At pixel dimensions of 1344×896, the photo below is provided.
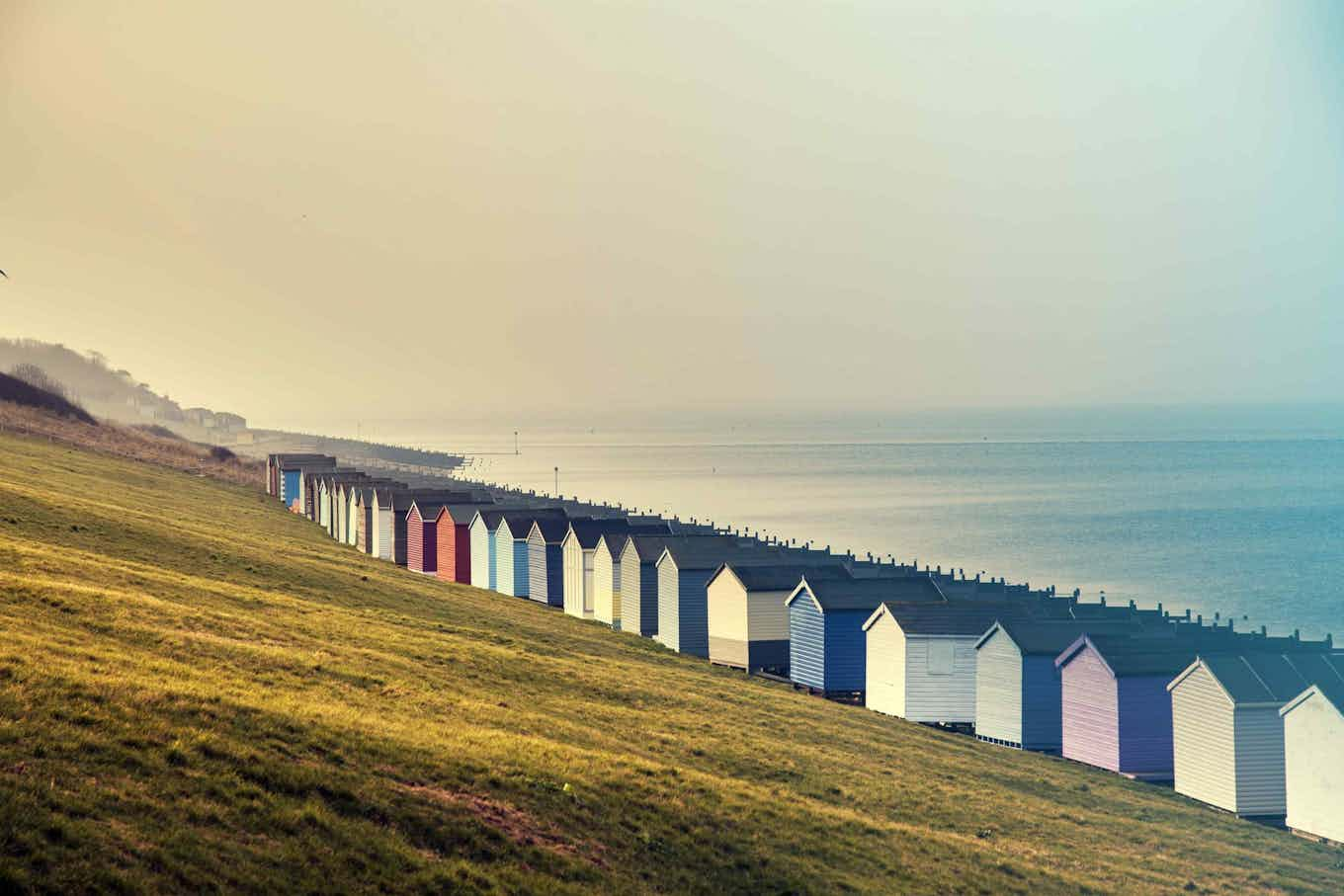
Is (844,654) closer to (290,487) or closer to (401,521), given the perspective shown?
(401,521)

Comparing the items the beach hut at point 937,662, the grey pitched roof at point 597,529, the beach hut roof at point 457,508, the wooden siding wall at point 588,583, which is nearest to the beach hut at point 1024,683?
the beach hut at point 937,662

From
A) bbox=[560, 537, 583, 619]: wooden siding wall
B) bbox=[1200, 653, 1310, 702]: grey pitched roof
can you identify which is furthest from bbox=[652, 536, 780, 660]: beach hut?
bbox=[1200, 653, 1310, 702]: grey pitched roof

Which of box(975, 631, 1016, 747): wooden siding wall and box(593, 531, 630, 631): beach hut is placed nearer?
box(975, 631, 1016, 747): wooden siding wall

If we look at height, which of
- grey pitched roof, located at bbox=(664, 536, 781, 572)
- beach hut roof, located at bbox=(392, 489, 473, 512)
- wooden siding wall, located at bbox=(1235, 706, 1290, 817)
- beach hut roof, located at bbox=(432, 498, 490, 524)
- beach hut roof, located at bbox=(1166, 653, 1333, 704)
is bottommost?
wooden siding wall, located at bbox=(1235, 706, 1290, 817)

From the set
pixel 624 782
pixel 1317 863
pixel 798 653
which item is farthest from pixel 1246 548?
pixel 624 782

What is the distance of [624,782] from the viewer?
2991 cm

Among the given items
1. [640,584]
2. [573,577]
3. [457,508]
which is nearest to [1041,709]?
[640,584]

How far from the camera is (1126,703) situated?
141 feet

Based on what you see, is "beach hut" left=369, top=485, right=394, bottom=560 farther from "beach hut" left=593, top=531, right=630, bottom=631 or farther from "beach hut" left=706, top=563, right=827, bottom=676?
"beach hut" left=706, top=563, right=827, bottom=676

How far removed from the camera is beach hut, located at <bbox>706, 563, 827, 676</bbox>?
185ft

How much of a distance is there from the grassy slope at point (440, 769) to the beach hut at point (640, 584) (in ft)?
32.5

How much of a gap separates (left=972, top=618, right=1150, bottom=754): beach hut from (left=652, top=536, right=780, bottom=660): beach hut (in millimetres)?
15497

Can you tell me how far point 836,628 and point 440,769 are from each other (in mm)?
28158

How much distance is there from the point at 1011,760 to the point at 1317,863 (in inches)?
402
